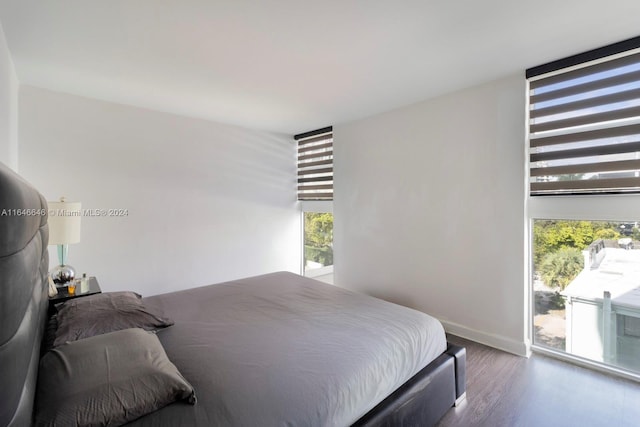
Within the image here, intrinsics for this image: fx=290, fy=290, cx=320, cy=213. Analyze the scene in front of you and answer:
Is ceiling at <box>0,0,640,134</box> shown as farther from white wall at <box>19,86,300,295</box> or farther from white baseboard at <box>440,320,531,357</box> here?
white baseboard at <box>440,320,531,357</box>

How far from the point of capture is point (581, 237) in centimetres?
235

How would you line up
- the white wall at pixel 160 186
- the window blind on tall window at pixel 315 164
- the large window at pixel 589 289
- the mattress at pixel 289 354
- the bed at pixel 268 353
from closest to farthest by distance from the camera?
1. the bed at pixel 268 353
2. the mattress at pixel 289 354
3. the large window at pixel 589 289
4. the white wall at pixel 160 186
5. the window blind on tall window at pixel 315 164

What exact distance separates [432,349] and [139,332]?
1.67 meters

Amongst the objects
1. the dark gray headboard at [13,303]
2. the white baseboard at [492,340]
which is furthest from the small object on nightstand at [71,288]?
the white baseboard at [492,340]

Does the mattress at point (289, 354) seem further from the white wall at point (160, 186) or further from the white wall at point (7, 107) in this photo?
the white wall at point (7, 107)

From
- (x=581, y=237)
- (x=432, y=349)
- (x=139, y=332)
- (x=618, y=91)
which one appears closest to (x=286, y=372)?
(x=139, y=332)

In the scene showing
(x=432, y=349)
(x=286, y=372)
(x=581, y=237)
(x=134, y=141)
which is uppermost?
(x=134, y=141)

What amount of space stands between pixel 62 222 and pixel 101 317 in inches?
45.1

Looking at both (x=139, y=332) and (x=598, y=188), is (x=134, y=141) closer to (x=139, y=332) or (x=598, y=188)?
(x=139, y=332)

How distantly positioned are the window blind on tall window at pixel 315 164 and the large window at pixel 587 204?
2520 mm

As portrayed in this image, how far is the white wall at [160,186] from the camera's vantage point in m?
2.87

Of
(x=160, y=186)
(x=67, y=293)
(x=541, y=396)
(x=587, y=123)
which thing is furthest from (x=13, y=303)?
(x=587, y=123)

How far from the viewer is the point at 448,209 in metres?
2.97

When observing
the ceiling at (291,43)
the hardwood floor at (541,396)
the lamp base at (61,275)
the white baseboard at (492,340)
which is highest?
the ceiling at (291,43)
